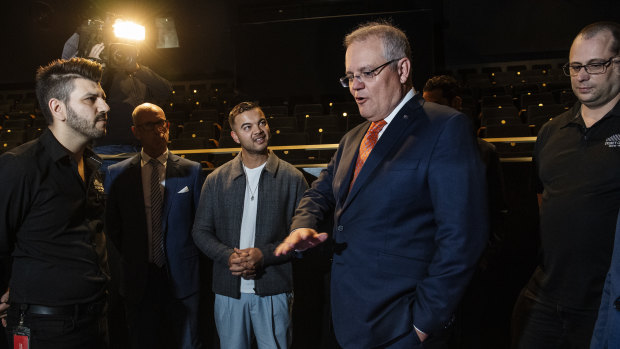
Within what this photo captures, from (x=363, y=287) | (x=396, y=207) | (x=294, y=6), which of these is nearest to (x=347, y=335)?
(x=363, y=287)

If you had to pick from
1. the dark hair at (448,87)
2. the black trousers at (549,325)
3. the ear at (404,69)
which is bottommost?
the black trousers at (549,325)

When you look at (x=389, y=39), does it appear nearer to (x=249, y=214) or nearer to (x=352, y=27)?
(x=249, y=214)

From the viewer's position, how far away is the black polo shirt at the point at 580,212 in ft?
5.19

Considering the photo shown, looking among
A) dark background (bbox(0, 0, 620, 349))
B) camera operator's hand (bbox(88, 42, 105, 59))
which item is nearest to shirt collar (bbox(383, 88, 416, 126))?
camera operator's hand (bbox(88, 42, 105, 59))

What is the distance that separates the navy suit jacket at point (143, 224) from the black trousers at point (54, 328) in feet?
2.01

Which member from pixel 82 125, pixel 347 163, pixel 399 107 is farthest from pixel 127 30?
pixel 399 107

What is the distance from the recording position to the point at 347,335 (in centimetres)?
134

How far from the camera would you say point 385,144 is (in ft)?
4.42

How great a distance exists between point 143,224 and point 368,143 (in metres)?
1.45

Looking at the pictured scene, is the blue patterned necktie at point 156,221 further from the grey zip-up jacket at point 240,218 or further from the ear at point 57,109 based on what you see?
the ear at point 57,109

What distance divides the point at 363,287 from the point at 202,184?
1.51 m

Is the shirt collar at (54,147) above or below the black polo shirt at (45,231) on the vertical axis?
above

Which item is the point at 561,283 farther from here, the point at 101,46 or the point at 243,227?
the point at 101,46

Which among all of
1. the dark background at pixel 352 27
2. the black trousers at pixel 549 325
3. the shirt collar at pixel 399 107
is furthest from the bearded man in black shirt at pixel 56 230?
the dark background at pixel 352 27
